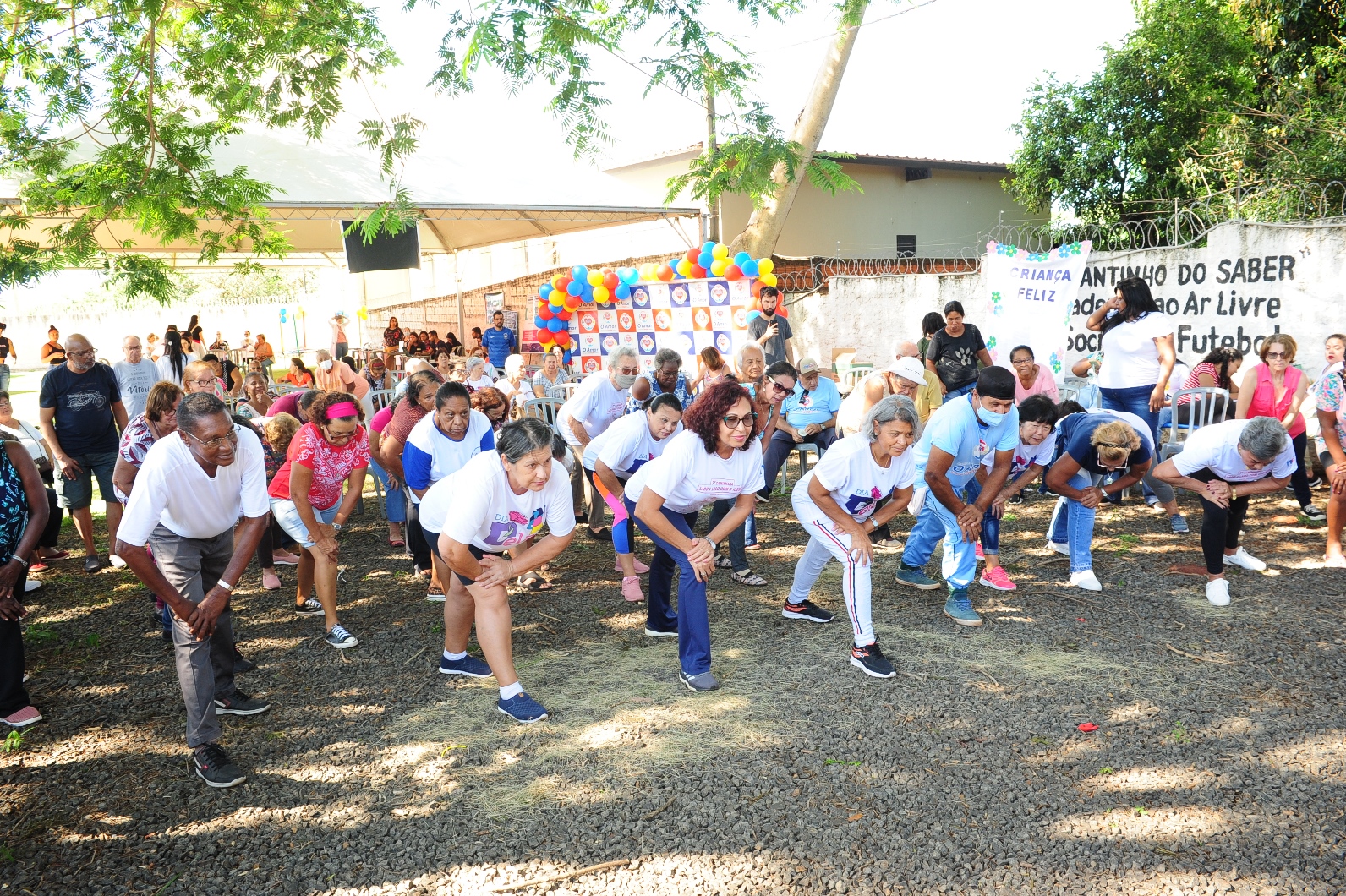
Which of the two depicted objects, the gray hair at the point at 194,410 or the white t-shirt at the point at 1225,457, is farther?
the white t-shirt at the point at 1225,457

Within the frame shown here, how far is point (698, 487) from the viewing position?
172 inches

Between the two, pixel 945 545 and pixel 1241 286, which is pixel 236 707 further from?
pixel 1241 286

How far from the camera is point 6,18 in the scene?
21.7 feet

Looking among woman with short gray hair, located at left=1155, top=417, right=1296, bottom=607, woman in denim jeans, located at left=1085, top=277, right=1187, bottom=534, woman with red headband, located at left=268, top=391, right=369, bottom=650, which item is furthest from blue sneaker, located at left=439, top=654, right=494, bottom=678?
woman in denim jeans, located at left=1085, top=277, right=1187, bottom=534

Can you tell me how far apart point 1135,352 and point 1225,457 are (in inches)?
70.0

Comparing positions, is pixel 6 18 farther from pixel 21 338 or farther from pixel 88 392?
pixel 21 338

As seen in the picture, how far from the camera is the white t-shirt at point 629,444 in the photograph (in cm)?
520

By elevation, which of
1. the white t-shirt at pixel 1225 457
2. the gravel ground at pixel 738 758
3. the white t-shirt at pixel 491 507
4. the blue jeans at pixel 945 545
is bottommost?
the gravel ground at pixel 738 758

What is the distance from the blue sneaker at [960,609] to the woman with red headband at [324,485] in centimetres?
344

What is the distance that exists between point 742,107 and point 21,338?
1318 inches

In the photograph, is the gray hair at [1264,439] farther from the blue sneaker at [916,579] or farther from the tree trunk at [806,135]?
the tree trunk at [806,135]

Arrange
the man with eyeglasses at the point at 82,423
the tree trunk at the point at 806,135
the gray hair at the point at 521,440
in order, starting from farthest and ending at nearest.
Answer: the tree trunk at the point at 806,135 < the man with eyeglasses at the point at 82,423 < the gray hair at the point at 521,440

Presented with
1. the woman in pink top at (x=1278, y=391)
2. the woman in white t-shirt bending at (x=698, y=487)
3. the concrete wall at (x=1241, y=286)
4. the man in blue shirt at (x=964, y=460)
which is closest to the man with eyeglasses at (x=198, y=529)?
the woman in white t-shirt bending at (x=698, y=487)

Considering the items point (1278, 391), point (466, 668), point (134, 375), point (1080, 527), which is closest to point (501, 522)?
point (466, 668)
